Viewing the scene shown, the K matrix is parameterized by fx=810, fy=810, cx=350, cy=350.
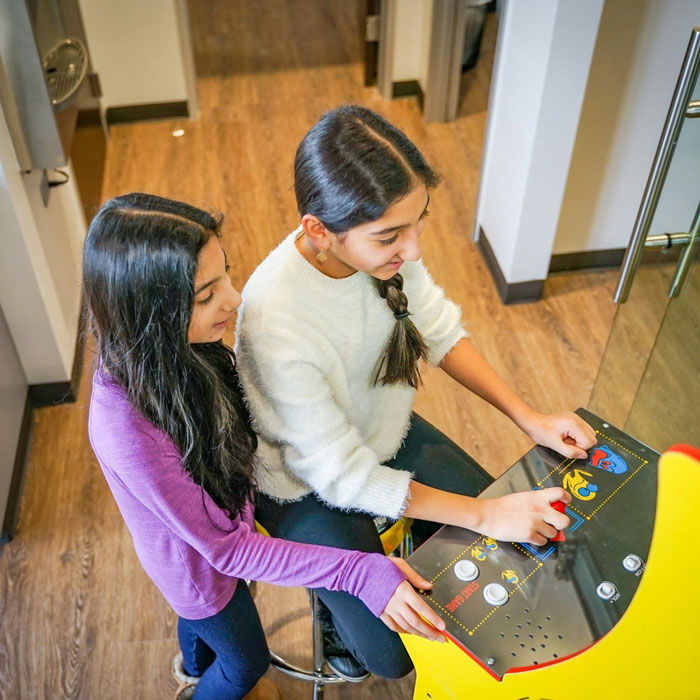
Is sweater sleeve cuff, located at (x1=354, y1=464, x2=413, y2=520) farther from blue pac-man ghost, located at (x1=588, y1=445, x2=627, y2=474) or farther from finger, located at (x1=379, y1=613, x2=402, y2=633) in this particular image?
blue pac-man ghost, located at (x1=588, y1=445, x2=627, y2=474)

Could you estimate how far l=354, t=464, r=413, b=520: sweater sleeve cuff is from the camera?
121 cm

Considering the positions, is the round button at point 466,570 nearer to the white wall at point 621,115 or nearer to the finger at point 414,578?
the finger at point 414,578

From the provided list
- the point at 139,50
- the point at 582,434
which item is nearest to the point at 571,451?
the point at 582,434

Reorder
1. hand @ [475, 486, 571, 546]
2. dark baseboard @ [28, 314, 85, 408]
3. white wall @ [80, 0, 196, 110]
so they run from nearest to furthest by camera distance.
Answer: hand @ [475, 486, 571, 546] < dark baseboard @ [28, 314, 85, 408] < white wall @ [80, 0, 196, 110]

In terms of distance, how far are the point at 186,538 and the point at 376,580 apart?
0.27m

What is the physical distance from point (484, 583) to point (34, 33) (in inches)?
65.5

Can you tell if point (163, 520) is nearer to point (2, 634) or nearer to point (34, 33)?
point (2, 634)

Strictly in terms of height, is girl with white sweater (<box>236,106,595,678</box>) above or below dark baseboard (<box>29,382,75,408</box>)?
above

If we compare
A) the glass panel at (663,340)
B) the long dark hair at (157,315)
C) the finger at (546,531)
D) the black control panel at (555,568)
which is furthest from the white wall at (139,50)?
the finger at (546,531)

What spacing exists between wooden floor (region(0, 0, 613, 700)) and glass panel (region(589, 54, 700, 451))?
1.24 feet

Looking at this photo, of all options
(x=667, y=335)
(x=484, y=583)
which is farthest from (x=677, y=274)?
(x=484, y=583)

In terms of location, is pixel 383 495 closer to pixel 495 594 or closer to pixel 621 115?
pixel 495 594

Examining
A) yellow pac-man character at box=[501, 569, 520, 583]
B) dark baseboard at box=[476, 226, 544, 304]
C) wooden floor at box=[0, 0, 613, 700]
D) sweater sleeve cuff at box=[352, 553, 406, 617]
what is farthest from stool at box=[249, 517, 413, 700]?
dark baseboard at box=[476, 226, 544, 304]

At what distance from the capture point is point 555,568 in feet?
3.53
